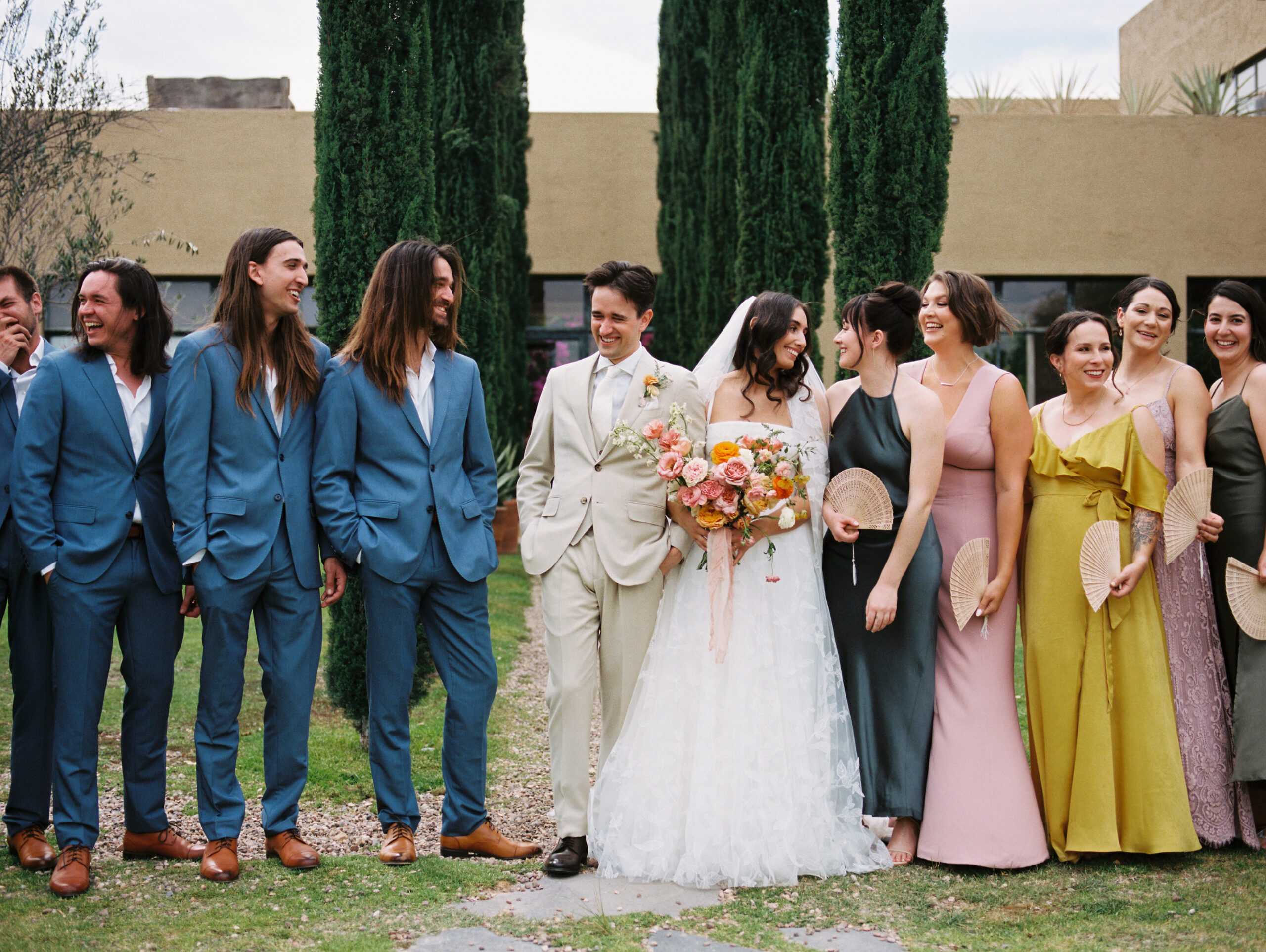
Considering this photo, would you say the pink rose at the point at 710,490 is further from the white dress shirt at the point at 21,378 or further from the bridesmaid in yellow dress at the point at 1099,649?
the white dress shirt at the point at 21,378

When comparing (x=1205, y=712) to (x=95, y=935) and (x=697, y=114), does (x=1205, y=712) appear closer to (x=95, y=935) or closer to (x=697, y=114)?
(x=95, y=935)

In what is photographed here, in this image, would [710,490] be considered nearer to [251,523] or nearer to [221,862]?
[251,523]

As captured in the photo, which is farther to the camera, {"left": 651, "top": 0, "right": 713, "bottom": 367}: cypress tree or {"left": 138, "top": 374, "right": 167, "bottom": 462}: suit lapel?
{"left": 651, "top": 0, "right": 713, "bottom": 367}: cypress tree

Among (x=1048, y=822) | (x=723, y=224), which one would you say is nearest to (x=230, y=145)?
(x=723, y=224)

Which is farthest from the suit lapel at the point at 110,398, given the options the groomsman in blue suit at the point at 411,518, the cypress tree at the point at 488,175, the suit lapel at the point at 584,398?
the cypress tree at the point at 488,175

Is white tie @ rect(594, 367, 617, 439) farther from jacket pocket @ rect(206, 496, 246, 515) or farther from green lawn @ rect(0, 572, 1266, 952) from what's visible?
green lawn @ rect(0, 572, 1266, 952)

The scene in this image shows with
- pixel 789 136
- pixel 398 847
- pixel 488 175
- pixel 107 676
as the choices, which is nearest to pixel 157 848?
pixel 107 676

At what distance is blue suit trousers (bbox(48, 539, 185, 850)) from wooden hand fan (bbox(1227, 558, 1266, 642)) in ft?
13.1

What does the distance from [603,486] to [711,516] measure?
A: 0.44m

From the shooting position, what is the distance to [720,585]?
4.03m

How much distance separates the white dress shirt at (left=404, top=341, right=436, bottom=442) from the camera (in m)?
4.12

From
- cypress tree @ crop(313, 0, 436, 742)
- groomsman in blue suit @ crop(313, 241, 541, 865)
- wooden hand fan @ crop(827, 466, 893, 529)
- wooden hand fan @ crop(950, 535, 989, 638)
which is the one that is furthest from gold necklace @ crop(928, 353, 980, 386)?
cypress tree @ crop(313, 0, 436, 742)

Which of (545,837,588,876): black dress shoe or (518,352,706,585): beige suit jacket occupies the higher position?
(518,352,706,585): beige suit jacket

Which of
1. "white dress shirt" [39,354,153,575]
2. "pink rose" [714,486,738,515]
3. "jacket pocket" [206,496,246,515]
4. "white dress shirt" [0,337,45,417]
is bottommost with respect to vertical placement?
"jacket pocket" [206,496,246,515]
